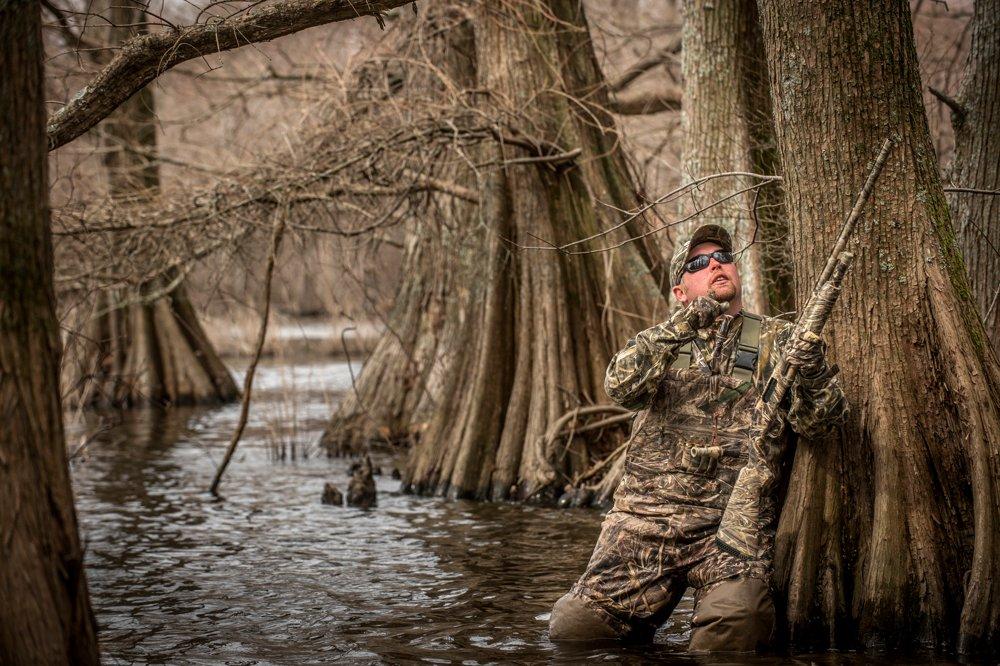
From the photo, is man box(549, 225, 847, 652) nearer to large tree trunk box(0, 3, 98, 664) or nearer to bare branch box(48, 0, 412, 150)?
bare branch box(48, 0, 412, 150)

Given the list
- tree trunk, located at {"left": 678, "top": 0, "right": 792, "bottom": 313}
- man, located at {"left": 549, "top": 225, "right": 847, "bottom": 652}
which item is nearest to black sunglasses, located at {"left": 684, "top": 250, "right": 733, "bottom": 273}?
man, located at {"left": 549, "top": 225, "right": 847, "bottom": 652}

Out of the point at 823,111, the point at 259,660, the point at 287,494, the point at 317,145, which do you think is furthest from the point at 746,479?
the point at 287,494

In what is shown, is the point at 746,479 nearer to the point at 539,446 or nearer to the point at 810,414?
the point at 810,414

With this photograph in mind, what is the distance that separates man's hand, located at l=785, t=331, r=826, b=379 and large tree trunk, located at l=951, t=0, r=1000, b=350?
8.14ft

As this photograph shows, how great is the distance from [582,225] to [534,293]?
0.73 meters

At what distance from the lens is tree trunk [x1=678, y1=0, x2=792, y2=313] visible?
7676 millimetres

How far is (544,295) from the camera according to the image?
980 centimetres

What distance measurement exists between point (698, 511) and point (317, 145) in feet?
18.4

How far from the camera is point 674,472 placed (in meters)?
4.99

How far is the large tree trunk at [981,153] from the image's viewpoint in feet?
21.1

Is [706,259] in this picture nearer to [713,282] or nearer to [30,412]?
[713,282]

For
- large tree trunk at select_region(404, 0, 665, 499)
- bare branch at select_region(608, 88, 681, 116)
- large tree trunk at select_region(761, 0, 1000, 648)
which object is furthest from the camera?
bare branch at select_region(608, 88, 681, 116)

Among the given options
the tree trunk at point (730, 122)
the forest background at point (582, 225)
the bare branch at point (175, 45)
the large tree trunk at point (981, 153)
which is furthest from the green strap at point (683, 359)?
the tree trunk at point (730, 122)

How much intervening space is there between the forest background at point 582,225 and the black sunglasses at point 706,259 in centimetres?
30
